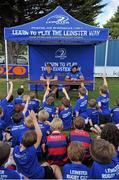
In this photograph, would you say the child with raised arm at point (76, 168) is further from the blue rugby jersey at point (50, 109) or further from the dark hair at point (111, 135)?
the blue rugby jersey at point (50, 109)

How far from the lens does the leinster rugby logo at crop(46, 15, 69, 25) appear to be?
11562mm

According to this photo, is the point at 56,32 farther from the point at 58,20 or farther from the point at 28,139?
the point at 28,139

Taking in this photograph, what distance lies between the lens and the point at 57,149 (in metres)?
5.30

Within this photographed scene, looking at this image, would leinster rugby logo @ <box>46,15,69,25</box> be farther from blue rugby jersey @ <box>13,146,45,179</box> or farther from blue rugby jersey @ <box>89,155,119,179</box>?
blue rugby jersey @ <box>89,155,119,179</box>

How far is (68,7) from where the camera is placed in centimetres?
2344

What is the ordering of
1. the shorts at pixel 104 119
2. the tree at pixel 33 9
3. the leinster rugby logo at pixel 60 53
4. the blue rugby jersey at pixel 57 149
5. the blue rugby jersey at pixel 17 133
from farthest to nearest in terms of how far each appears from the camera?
the tree at pixel 33 9
the leinster rugby logo at pixel 60 53
the shorts at pixel 104 119
the blue rugby jersey at pixel 17 133
the blue rugby jersey at pixel 57 149

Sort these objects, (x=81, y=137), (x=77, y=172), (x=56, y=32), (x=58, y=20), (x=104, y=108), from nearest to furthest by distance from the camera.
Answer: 1. (x=77, y=172)
2. (x=81, y=137)
3. (x=104, y=108)
4. (x=56, y=32)
5. (x=58, y=20)

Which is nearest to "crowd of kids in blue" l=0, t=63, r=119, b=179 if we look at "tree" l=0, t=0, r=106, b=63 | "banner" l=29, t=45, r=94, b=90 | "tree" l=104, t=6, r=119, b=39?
"banner" l=29, t=45, r=94, b=90

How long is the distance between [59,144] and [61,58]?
9487 millimetres

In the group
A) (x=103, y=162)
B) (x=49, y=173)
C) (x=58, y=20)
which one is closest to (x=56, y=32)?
(x=58, y=20)

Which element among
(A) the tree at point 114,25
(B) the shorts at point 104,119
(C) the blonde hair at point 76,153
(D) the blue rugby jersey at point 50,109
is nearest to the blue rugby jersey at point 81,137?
(C) the blonde hair at point 76,153

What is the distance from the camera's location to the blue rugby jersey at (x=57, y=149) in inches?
208

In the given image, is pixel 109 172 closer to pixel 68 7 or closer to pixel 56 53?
pixel 56 53

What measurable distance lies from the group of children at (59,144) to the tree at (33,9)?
1401cm
